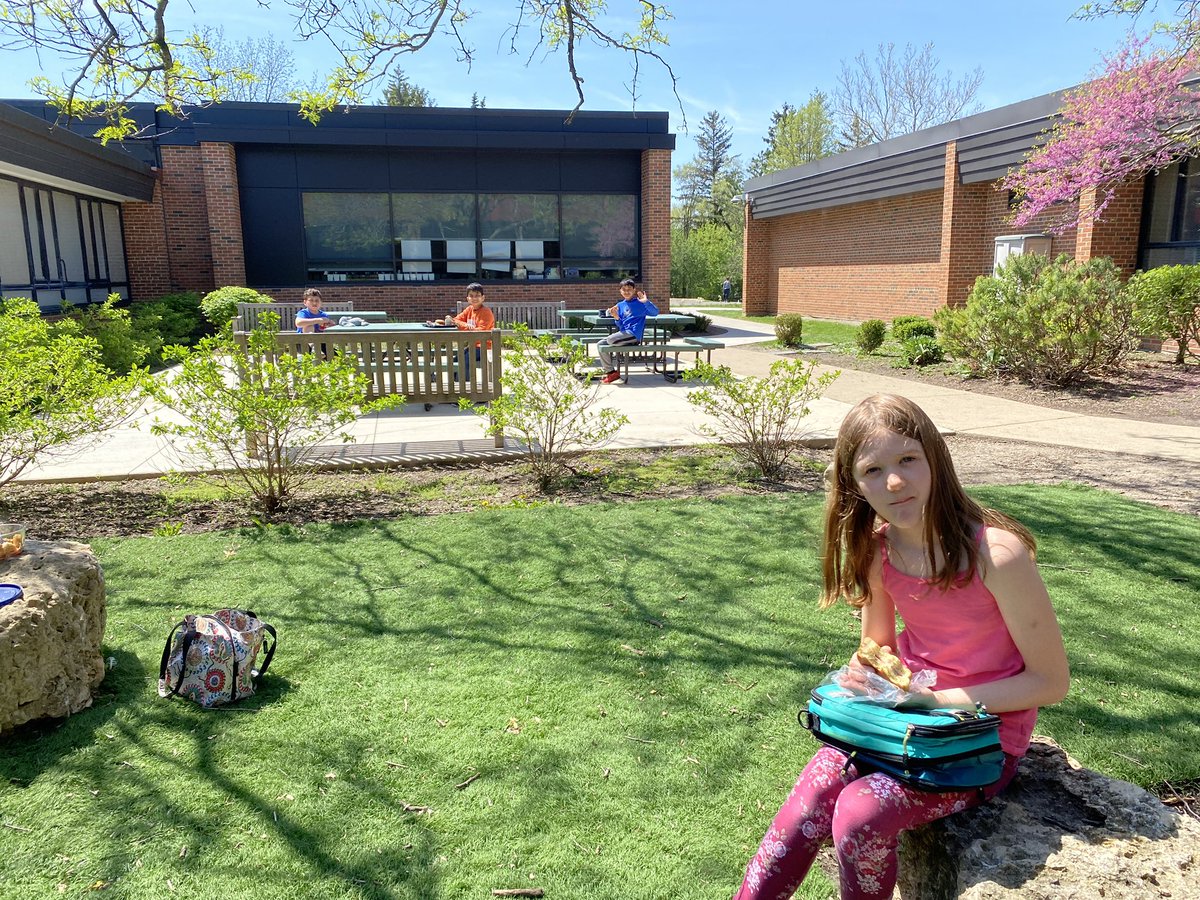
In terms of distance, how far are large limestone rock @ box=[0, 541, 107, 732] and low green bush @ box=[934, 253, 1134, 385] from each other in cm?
1080

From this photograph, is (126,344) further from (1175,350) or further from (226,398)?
(1175,350)

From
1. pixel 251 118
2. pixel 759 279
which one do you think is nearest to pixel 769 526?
pixel 251 118

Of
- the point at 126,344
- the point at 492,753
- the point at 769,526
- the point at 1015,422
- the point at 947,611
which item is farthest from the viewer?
the point at 126,344

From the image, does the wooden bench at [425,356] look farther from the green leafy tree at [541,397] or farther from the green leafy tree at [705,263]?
the green leafy tree at [705,263]

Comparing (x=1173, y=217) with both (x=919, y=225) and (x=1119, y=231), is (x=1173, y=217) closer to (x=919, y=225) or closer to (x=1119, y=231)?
(x=1119, y=231)

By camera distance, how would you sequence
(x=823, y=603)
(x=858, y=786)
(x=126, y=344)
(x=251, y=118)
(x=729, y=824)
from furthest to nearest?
(x=251, y=118) → (x=126, y=344) → (x=729, y=824) → (x=823, y=603) → (x=858, y=786)

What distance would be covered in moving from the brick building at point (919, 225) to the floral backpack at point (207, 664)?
1295 centimetres

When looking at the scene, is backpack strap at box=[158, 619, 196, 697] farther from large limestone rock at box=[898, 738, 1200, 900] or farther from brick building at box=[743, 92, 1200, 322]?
brick building at box=[743, 92, 1200, 322]

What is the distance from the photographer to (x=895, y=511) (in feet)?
6.89

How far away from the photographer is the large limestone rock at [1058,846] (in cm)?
169

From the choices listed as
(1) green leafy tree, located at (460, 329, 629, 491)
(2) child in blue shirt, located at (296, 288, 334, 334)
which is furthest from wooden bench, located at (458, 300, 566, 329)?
(1) green leafy tree, located at (460, 329, 629, 491)

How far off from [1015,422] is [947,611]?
7696 millimetres

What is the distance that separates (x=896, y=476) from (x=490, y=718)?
1.89 metres

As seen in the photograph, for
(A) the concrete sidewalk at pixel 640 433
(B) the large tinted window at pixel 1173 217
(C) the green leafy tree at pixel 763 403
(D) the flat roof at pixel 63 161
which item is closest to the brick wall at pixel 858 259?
(B) the large tinted window at pixel 1173 217
